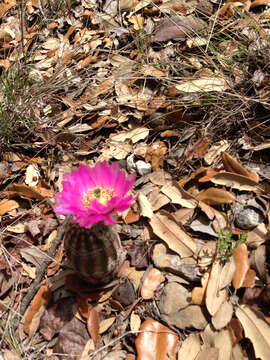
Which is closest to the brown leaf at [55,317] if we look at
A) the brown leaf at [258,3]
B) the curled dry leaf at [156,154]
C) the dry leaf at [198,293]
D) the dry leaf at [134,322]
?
the dry leaf at [134,322]

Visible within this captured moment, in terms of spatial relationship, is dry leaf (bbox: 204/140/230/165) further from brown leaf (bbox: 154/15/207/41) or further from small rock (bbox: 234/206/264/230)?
brown leaf (bbox: 154/15/207/41)

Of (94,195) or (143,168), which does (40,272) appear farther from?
(143,168)

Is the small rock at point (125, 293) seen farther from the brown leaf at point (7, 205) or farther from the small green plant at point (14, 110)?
the small green plant at point (14, 110)

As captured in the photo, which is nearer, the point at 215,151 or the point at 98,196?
the point at 98,196

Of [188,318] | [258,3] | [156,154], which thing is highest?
[258,3]

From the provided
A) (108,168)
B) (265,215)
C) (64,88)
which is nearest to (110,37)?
(64,88)

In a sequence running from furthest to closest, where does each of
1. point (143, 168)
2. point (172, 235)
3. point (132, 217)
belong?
point (143, 168) → point (132, 217) → point (172, 235)

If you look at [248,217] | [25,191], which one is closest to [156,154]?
[248,217]

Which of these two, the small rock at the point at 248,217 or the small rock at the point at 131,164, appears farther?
the small rock at the point at 131,164
